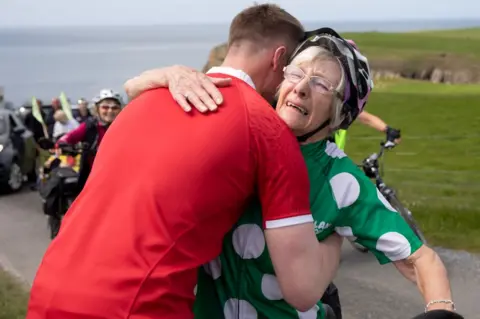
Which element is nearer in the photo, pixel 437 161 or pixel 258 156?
pixel 258 156

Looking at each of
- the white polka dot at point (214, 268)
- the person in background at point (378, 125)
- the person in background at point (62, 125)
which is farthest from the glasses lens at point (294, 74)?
the person in background at point (62, 125)

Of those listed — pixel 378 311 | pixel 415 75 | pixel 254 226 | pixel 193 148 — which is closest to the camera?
pixel 193 148

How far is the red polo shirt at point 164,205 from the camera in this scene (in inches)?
76.8

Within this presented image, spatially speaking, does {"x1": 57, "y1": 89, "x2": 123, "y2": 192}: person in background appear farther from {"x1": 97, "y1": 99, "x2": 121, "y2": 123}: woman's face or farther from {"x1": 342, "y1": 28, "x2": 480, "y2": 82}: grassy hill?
{"x1": 342, "y1": 28, "x2": 480, "y2": 82}: grassy hill

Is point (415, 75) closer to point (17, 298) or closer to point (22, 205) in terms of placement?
point (22, 205)

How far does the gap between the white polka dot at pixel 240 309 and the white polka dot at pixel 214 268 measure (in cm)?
8

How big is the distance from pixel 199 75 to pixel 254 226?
0.45m

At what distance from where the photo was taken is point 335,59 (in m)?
2.31

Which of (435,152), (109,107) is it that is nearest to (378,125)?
(109,107)

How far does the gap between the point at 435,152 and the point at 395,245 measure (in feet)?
59.5

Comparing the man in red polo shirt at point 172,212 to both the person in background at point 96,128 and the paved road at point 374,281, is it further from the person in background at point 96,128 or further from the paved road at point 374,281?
the person in background at point 96,128

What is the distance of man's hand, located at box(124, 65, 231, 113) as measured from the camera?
207 centimetres

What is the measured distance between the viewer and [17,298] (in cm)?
735

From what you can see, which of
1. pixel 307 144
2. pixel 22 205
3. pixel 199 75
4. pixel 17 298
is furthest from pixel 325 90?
pixel 22 205
